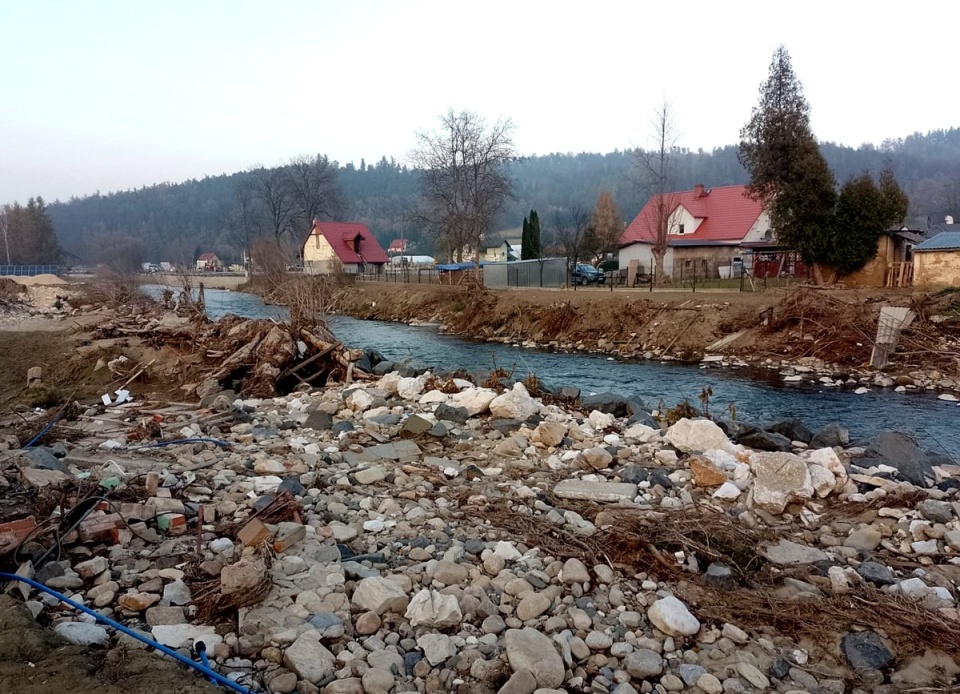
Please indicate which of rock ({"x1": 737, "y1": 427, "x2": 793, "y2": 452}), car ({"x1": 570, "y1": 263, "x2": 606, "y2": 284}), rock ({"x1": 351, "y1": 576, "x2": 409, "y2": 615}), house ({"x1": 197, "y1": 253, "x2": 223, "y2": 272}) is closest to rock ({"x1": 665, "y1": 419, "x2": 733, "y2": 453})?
rock ({"x1": 737, "y1": 427, "x2": 793, "y2": 452})

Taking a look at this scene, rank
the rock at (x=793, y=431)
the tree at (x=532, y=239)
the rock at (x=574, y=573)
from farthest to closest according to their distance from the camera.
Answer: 1. the tree at (x=532, y=239)
2. the rock at (x=793, y=431)
3. the rock at (x=574, y=573)

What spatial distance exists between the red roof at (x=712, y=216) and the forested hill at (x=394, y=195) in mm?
43507

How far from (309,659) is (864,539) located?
15.0ft

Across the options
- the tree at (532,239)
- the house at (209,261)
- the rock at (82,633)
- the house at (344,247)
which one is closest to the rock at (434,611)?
the rock at (82,633)

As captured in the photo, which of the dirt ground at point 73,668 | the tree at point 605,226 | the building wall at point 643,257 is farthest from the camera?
the tree at point 605,226

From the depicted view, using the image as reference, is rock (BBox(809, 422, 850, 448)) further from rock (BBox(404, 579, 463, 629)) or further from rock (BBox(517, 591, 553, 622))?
rock (BBox(404, 579, 463, 629))

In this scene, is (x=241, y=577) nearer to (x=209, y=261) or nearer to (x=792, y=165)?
(x=792, y=165)

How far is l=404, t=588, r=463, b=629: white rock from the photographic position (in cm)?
375

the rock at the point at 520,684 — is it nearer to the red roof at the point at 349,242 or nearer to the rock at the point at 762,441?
the rock at the point at 762,441

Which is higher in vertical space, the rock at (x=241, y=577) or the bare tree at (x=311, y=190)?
the bare tree at (x=311, y=190)

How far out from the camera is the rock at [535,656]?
3.25 metres

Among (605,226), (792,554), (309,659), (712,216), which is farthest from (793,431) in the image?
(605,226)

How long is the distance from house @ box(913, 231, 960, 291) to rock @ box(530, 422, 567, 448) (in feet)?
63.8

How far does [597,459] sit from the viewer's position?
22.9 feet
